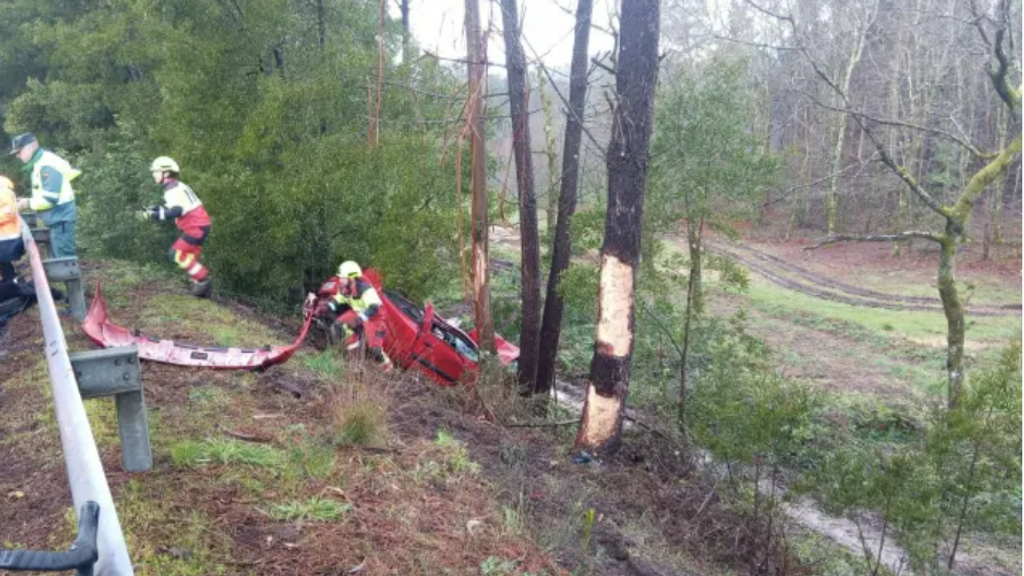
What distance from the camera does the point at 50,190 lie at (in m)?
8.88

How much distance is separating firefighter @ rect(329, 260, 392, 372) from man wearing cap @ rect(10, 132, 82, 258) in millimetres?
3235

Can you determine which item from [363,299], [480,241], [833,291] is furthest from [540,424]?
[833,291]

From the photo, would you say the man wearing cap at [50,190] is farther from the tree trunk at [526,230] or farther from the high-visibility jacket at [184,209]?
the tree trunk at [526,230]

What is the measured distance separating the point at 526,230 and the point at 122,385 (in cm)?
946

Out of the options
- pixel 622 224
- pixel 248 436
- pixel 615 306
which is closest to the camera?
pixel 248 436

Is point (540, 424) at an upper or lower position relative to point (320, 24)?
lower

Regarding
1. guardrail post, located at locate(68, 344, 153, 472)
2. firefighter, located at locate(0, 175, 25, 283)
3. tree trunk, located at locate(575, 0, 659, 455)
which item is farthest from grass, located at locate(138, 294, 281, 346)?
guardrail post, located at locate(68, 344, 153, 472)

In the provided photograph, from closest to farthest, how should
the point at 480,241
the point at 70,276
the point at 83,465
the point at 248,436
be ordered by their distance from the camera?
1. the point at 83,465
2. the point at 248,436
3. the point at 70,276
4. the point at 480,241

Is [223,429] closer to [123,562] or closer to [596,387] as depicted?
[123,562]

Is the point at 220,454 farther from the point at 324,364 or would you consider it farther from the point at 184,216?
the point at 184,216

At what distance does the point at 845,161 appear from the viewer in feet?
138

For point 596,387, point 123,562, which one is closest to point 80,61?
point 596,387

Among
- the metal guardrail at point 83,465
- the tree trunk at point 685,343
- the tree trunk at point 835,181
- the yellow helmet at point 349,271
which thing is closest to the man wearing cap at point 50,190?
the yellow helmet at point 349,271

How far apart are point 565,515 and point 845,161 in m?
41.5
